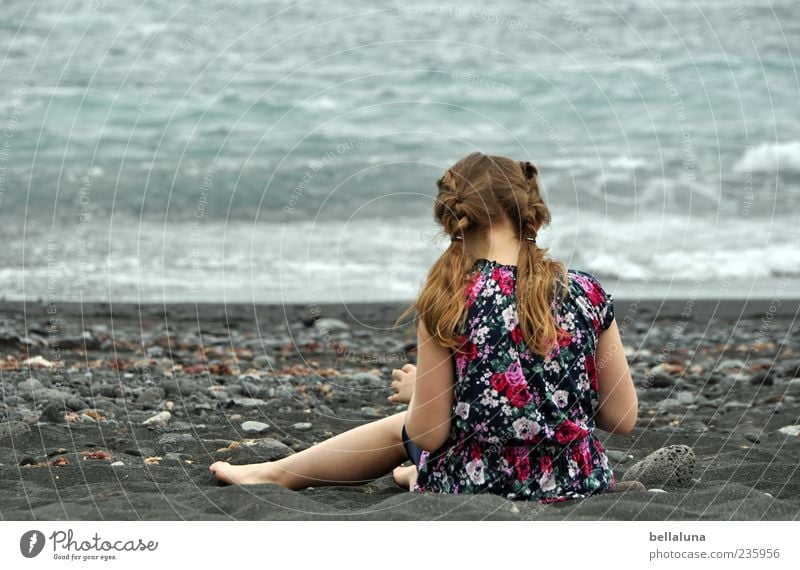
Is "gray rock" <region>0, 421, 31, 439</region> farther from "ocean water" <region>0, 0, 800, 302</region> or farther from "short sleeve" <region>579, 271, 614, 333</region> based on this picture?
"ocean water" <region>0, 0, 800, 302</region>

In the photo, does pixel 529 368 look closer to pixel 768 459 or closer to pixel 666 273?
pixel 768 459

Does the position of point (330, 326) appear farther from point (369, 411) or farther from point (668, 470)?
point (668, 470)

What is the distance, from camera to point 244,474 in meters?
4.05

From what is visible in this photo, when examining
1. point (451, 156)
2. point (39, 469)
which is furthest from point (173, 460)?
point (451, 156)

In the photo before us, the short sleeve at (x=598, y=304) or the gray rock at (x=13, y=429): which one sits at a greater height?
the short sleeve at (x=598, y=304)

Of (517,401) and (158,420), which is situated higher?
(517,401)

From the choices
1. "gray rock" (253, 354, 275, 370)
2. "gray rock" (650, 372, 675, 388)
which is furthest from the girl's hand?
"gray rock" (253, 354, 275, 370)

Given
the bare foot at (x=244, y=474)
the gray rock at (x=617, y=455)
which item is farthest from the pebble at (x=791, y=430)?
the bare foot at (x=244, y=474)

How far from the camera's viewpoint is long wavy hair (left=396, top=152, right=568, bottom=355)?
11.4 feet

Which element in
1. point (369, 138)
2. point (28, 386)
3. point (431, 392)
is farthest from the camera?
point (369, 138)

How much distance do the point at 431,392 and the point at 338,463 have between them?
736 mm

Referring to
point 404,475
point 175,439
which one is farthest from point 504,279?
point 175,439

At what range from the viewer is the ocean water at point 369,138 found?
12.4 m

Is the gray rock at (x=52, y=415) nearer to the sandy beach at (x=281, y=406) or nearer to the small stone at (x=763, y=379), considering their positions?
the sandy beach at (x=281, y=406)
